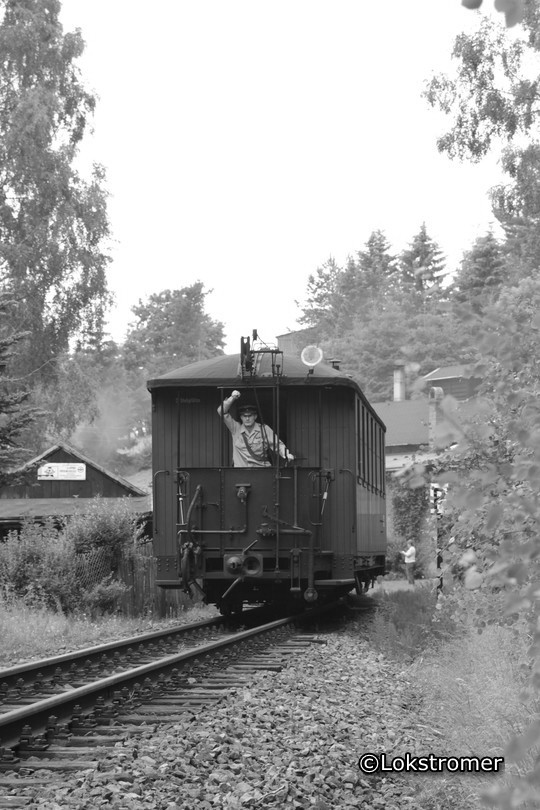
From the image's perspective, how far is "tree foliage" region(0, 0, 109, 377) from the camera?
2927cm

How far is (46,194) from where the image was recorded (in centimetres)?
2978

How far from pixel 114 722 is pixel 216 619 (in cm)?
747

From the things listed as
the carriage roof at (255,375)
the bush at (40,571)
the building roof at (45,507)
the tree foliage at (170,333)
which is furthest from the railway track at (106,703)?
the tree foliage at (170,333)

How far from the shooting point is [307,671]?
29.6ft

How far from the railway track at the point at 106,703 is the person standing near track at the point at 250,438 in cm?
215

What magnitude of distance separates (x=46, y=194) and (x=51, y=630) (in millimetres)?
19235

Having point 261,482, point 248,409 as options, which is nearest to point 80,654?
point 261,482

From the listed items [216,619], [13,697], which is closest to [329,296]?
[216,619]

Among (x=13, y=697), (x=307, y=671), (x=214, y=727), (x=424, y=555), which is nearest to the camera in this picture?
(x=214, y=727)

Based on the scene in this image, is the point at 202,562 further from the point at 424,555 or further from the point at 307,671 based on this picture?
the point at 424,555

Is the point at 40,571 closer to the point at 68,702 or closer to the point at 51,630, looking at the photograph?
the point at 51,630

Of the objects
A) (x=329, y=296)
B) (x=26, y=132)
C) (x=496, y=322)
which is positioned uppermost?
(x=329, y=296)

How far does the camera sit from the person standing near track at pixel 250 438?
40.6 feet

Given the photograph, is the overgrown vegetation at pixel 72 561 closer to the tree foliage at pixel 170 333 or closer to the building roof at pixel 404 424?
the building roof at pixel 404 424
